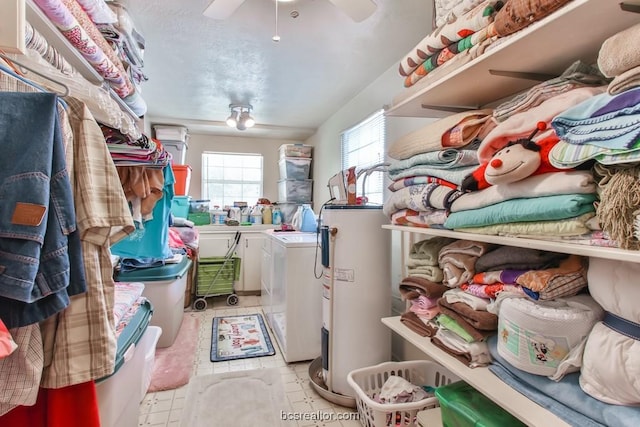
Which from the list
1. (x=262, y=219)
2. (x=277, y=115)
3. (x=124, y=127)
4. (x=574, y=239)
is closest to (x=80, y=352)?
(x=124, y=127)

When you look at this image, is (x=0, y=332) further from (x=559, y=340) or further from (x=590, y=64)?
(x=590, y=64)

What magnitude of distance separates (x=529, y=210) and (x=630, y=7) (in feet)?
1.62

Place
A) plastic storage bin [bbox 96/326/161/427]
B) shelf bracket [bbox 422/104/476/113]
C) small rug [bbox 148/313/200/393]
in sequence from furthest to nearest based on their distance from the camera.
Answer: small rug [bbox 148/313/200/393] → shelf bracket [bbox 422/104/476/113] → plastic storage bin [bbox 96/326/161/427]

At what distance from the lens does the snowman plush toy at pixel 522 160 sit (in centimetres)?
85

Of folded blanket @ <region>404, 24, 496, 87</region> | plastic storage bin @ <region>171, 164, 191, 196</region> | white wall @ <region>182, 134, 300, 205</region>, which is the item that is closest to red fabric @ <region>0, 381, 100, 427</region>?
folded blanket @ <region>404, 24, 496, 87</region>

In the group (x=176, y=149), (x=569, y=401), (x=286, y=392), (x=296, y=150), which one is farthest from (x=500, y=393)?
(x=176, y=149)

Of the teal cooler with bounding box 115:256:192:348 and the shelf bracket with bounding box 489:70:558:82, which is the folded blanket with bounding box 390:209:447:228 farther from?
the teal cooler with bounding box 115:256:192:348

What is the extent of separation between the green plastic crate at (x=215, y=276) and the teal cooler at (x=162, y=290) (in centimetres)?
97

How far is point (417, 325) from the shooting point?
1402mm

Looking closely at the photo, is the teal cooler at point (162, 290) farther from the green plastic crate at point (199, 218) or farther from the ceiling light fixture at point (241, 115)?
the ceiling light fixture at point (241, 115)

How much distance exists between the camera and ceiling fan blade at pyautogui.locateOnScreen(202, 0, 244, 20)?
4.59ft

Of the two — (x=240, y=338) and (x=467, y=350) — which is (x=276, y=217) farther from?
(x=467, y=350)

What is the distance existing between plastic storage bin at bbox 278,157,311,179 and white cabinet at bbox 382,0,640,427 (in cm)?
287

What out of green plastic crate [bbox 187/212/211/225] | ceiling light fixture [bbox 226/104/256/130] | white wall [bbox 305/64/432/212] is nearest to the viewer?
white wall [bbox 305/64/432/212]
